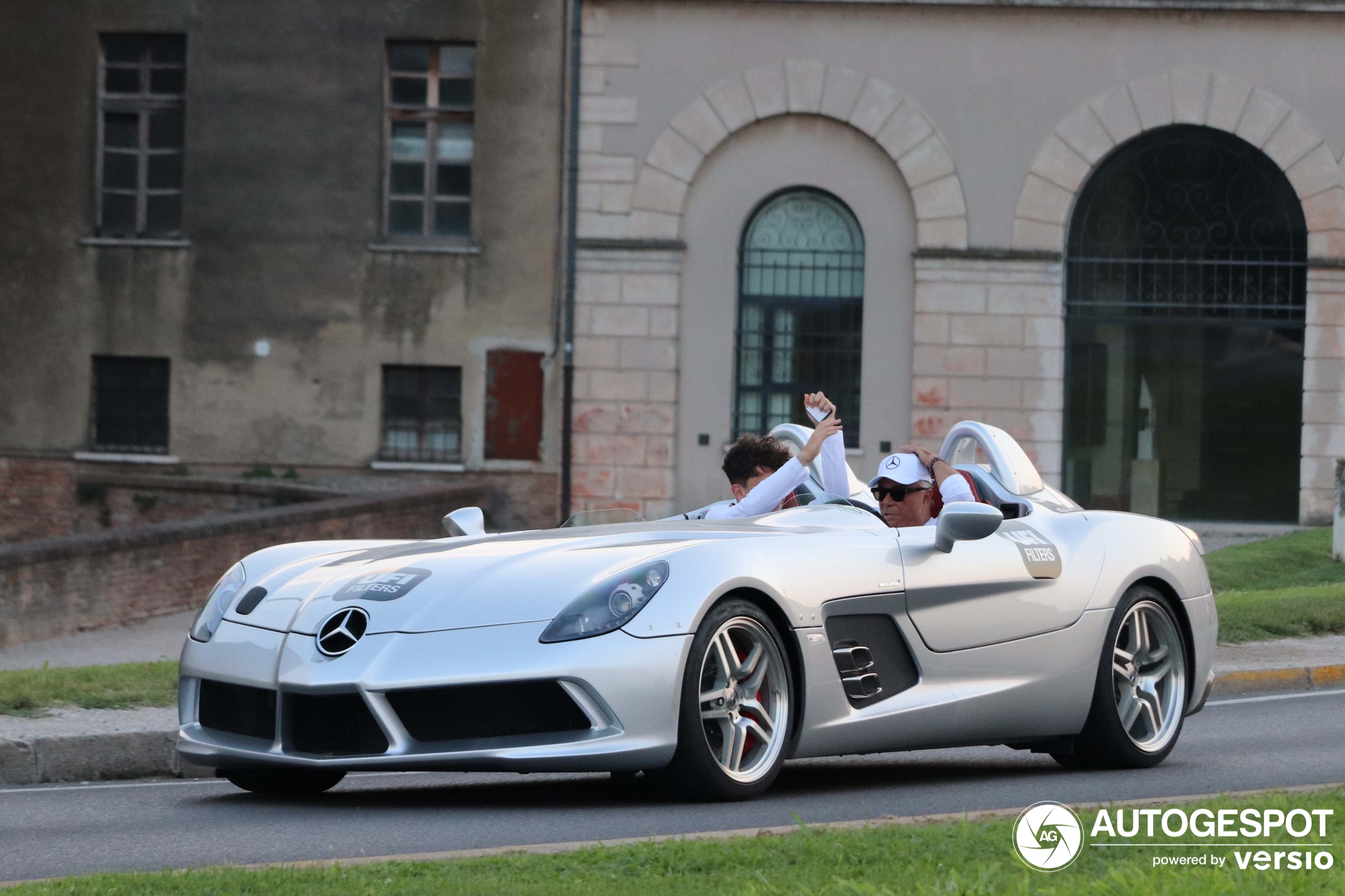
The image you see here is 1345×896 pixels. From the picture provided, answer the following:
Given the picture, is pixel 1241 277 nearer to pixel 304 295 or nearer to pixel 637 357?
pixel 637 357

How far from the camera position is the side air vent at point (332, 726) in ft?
19.4

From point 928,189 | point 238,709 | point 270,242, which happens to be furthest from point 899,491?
Answer: point 270,242

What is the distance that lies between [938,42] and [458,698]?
745 inches

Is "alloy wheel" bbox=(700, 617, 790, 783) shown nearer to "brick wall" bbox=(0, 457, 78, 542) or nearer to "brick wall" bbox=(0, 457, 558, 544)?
"brick wall" bbox=(0, 457, 558, 544)

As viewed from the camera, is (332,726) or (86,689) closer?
(332,726)

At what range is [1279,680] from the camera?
38.8 feet

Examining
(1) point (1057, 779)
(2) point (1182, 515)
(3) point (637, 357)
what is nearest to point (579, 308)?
(3) point (637, 357)

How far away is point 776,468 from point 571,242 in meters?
16.2

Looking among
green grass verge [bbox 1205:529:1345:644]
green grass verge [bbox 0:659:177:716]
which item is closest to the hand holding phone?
green grass verge [bbox 0:659:177:716]

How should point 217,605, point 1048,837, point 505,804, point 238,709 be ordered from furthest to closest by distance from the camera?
point 217,605
point 505,804
point 238,709
point 1048,837

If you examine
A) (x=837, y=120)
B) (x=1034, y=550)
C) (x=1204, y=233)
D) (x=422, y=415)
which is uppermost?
(x=837, y=120)

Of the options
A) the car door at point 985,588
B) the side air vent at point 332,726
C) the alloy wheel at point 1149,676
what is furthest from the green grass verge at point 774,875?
the alloy wheel at point 1149,676

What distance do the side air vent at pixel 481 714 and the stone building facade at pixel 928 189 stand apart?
58.3 feet

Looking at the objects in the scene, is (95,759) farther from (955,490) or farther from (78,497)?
(78,497)
